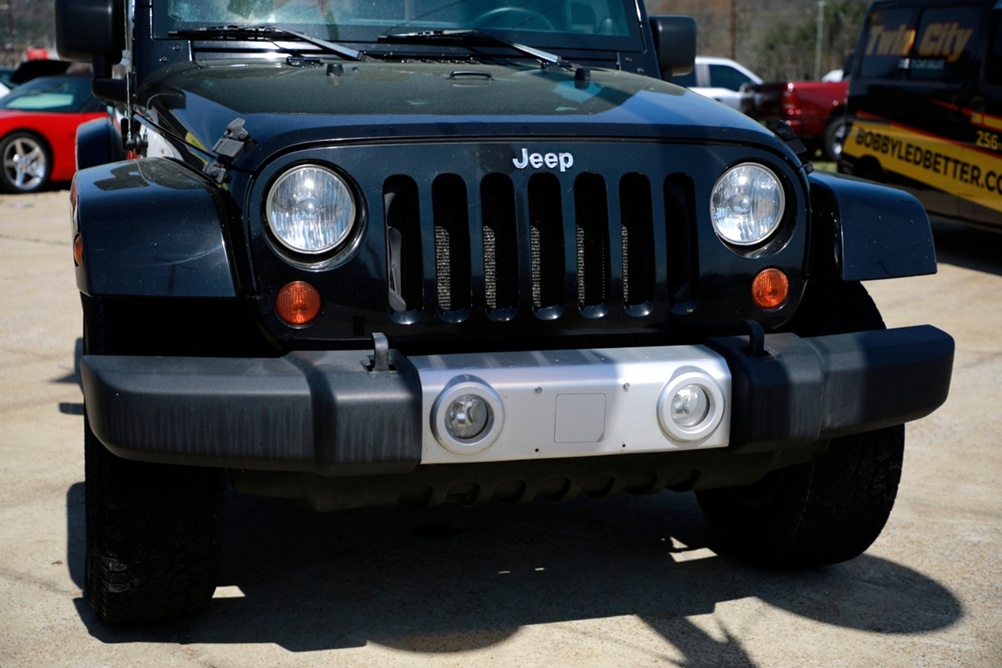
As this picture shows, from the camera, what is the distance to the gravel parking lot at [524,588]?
10.0 ft

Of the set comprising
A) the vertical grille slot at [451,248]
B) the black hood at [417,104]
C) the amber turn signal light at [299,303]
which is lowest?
the amber turn signal light at [299,303]

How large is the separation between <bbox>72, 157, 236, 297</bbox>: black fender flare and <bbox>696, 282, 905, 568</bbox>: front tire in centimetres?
148

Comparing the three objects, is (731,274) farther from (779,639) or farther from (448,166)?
(779,639)

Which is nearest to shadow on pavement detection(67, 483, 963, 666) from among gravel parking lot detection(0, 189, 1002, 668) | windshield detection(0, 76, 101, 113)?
gravel parking lot detection(0, 189, 1002, 668)

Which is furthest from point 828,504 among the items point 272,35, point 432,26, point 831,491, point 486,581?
point 272,35

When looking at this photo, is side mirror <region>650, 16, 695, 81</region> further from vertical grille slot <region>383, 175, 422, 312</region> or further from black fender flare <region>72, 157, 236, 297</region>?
black fender flare <region>72, 157, 236, 297</region>

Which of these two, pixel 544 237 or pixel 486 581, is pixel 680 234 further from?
pixel 486 581

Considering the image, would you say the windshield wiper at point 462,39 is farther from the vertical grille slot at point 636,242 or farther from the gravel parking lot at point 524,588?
the gravel parking lot at point 524,588

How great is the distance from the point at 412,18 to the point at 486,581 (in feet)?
5.65

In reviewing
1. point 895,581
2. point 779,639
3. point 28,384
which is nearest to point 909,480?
point 895,581

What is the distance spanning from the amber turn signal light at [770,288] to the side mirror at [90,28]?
85.8 inches

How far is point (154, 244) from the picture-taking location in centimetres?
268

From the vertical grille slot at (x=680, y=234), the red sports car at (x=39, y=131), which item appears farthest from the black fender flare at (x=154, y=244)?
the red sports car at (x=39, y=131)

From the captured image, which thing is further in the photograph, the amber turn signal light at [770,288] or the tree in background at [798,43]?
the tree in background at [798,43]
